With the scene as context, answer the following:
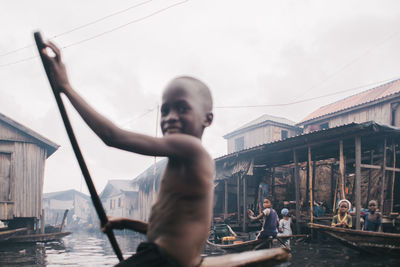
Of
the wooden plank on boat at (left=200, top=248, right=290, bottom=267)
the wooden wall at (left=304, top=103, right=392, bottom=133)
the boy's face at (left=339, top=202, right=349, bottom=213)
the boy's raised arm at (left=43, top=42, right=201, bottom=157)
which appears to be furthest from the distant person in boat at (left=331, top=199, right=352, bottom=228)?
A: the wooden wall at (left=304, top=103, right=392, bottom=133)

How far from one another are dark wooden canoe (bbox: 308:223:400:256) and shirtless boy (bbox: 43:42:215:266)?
7235mm

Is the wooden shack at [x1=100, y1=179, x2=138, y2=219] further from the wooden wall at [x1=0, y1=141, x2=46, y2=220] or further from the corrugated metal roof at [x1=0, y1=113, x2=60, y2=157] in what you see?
the wooden wall at [x1=0, y1=141, x2=46, y2=220]

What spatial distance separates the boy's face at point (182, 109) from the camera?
1.58m

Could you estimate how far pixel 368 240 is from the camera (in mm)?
7887

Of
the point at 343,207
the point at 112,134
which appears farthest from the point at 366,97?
the point at 112,134

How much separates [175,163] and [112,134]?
1.03 ft

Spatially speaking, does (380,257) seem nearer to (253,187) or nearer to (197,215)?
(197,215)

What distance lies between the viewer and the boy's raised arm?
1.39 metres

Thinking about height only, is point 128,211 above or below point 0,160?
below

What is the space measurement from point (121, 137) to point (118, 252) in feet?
2.38

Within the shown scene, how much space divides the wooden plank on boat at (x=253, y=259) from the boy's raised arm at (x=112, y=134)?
0.52 m

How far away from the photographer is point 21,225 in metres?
15.5

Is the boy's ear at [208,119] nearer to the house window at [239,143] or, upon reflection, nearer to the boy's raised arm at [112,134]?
the boy's raised arm at [112,134]

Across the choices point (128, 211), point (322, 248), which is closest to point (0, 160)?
point (322, 248)
